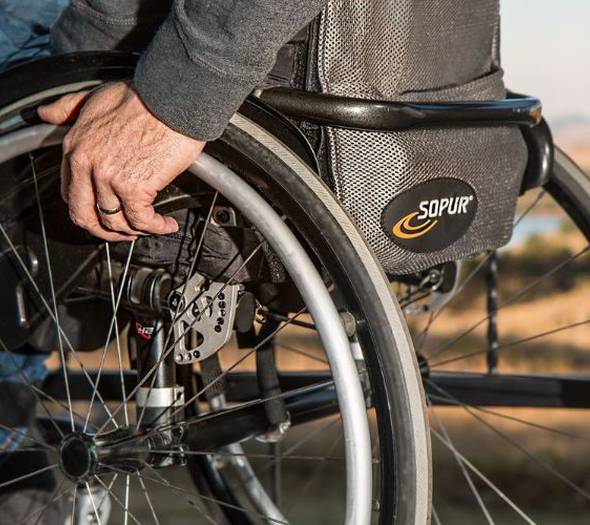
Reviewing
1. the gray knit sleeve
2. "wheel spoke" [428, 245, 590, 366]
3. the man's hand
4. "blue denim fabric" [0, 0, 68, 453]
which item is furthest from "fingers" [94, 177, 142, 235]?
"wheel spoke" [428, 245, 590, 366]

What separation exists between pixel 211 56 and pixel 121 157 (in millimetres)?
158

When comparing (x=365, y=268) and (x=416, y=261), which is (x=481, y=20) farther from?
(x=365, y=268)

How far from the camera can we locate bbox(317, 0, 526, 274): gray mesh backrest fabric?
4.69 ft

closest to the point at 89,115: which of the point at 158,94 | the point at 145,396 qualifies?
the point at 158,94

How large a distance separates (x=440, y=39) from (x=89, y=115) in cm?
43

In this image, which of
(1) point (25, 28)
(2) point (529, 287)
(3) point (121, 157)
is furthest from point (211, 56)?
(2) point (529, 287)

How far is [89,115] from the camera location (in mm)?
1420

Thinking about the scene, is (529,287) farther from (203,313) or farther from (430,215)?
(203,313)

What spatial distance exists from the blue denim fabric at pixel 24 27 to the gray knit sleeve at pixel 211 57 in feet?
1.71

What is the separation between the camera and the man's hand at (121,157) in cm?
138

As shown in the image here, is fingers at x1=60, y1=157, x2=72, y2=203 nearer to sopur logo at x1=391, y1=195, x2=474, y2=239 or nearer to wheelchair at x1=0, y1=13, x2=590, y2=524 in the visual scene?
wheelchair at x1=0, y1=13, x2=590, y2=524

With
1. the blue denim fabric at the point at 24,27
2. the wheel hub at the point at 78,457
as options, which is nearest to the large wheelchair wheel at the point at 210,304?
the wheel hub at the point at 78,457

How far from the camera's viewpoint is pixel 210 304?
5.04 feet

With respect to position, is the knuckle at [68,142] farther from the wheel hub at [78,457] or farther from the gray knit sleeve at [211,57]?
the wheel hub at [78,457]
